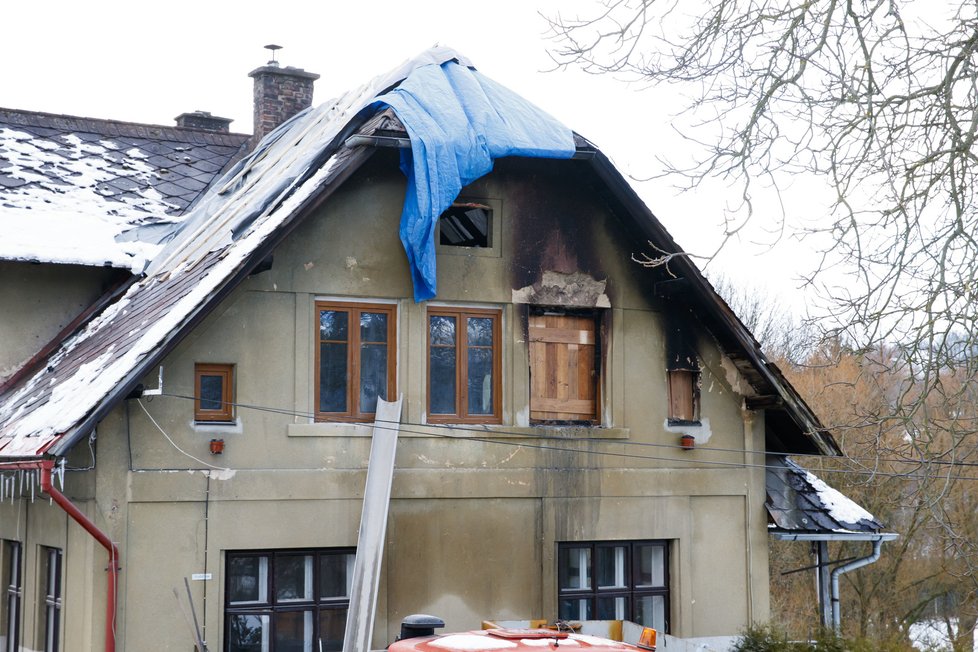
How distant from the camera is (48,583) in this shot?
12.6m

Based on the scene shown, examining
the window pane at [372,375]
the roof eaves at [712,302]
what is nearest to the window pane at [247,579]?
the window pane at [372,375]

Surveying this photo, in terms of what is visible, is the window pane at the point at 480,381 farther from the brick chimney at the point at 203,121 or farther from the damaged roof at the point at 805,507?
the brick chimney at the point at 203,121

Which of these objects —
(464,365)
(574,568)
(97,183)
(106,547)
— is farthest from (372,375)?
(97,183)

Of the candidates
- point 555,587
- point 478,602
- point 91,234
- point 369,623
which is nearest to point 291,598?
point 369,623

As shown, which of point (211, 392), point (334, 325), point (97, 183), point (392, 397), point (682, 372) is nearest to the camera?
point (211, 392)

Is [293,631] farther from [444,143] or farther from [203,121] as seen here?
[203,121]

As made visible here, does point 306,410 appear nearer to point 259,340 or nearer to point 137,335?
point 259,340

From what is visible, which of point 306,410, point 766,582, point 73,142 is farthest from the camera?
point 73,142

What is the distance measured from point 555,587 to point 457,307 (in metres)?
2.92

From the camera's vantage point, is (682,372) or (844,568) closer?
(682,372)

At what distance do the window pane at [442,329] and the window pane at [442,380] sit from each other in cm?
6

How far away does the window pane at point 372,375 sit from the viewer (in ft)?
41.8

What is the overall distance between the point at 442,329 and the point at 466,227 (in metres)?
1.20

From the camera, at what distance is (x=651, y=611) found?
1374cm
